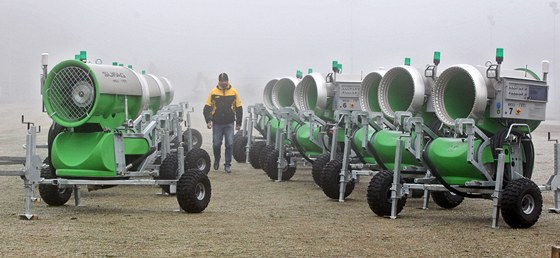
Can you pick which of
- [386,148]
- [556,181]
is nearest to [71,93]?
[386,148]

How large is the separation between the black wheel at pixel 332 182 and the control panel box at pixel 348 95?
2.94 m

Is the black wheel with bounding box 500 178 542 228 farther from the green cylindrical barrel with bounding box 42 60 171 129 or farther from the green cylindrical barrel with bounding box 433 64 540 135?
the green cylindrical barrel with bounding box 42 60 171 129

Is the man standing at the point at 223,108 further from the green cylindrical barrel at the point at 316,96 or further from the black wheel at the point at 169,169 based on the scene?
the black wheel at the point at 169,169

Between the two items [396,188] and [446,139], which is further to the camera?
[446,139]

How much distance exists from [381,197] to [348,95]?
211 inches

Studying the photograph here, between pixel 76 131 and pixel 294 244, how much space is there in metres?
3.80

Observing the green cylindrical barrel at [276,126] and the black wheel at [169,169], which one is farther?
the green cylindrical barrel at [276,126]

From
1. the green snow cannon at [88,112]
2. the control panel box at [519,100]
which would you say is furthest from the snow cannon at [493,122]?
the green snow cannon at [88,112]

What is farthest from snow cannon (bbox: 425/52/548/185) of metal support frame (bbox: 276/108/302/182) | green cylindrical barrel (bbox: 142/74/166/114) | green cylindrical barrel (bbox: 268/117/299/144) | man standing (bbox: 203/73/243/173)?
man standing (bbox: 203/73/243/173)

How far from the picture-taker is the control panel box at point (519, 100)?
10.7 meters

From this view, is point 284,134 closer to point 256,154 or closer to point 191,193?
point 256,154

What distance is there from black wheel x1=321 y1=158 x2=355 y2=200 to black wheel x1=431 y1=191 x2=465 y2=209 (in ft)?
4.40

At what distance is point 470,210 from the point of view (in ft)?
40.0

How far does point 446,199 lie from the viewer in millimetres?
12391
